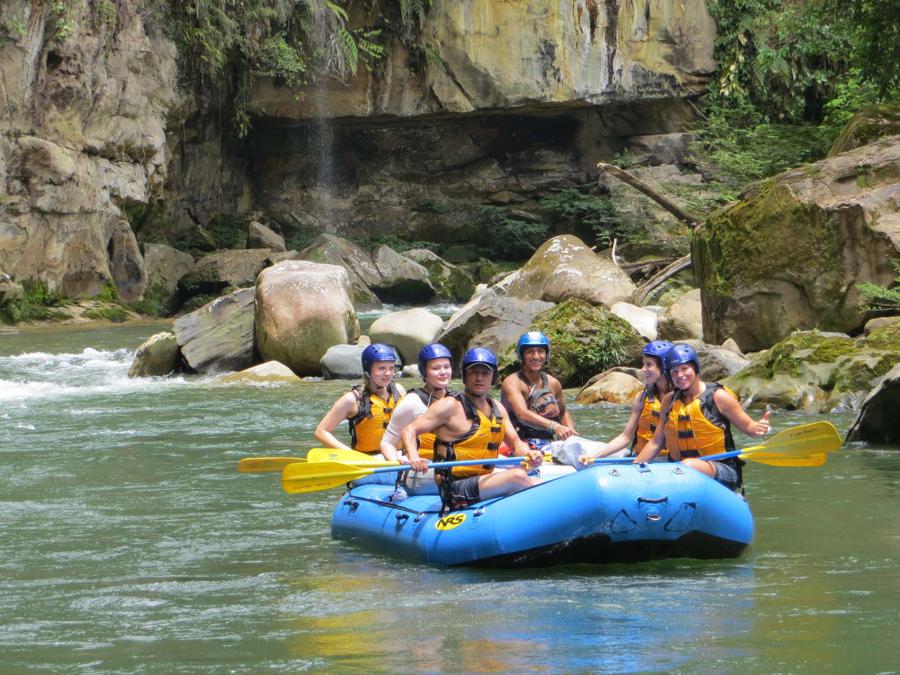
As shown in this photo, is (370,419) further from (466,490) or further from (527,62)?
(527,62)

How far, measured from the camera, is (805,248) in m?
12.8

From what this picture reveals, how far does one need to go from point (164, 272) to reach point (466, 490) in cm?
1901

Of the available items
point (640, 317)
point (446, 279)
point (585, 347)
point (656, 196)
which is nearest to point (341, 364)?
point (585, 347)

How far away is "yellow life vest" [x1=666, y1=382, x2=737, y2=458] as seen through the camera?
6.39 meters

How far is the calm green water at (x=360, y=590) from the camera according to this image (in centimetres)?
449

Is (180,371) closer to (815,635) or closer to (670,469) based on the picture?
(670,469)

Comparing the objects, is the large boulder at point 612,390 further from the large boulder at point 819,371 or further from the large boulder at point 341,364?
the large boulder at point 341,364

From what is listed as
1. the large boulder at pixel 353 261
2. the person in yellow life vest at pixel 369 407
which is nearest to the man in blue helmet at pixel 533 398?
the person in yellow life vest at pixel 369 407

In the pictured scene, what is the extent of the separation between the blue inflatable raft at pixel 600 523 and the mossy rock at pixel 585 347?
261 inches

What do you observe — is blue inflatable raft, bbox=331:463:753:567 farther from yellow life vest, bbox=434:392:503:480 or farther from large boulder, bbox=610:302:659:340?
large boulder, bbox=610:302:659:340

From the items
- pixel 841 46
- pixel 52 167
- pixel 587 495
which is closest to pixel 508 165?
pixel 841 46

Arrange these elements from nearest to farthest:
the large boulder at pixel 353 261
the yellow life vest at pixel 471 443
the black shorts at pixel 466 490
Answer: the black shorts at pixel 466 490 → the yellow life vest at pixel 471 443 → the large boulder at pixel 353 261

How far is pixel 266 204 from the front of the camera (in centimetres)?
2964

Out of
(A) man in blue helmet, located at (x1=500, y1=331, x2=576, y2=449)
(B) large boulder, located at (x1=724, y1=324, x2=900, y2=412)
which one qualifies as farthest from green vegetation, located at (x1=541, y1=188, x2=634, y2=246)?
(A) man in blue helmet, located at (x1=500, y1=331, x2=576, y2=449)
